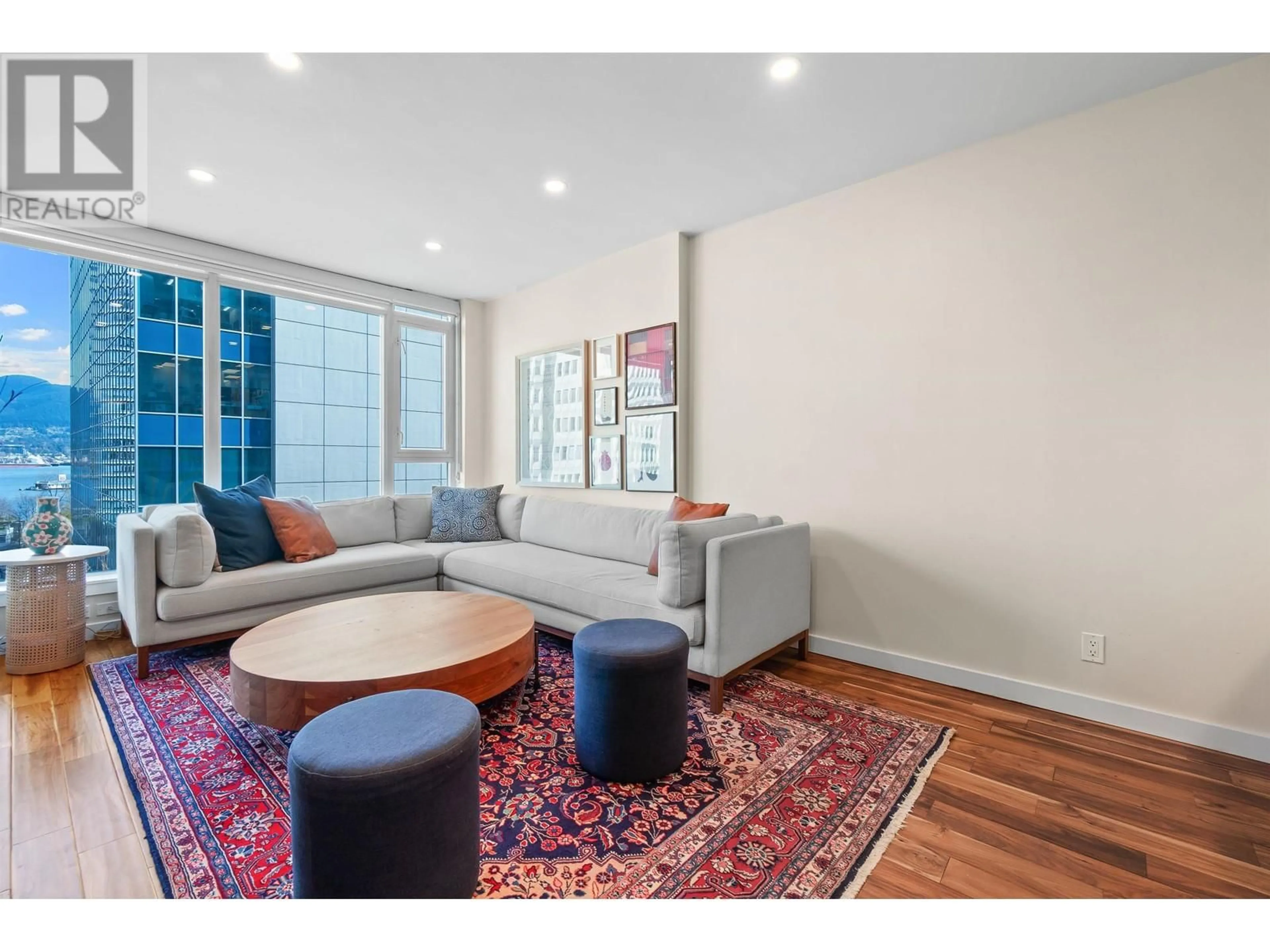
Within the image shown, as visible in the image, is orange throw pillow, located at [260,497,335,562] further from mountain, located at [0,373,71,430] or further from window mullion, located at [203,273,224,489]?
mountain, located at [0,373,71,430]

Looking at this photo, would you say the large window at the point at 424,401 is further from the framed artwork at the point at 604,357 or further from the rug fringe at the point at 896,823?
the rug fringe at the point at 896,823

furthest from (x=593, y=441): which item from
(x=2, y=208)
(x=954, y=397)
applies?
(x=2, y=208)

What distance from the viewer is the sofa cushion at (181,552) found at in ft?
9.20

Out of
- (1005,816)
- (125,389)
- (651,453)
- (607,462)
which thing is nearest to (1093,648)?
(1005,816)

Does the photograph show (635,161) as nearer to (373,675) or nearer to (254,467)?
(373,675)

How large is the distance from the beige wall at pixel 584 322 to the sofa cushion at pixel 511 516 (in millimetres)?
298

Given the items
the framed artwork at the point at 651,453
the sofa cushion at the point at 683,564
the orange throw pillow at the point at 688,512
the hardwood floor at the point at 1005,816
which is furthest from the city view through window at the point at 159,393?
the sofa cushion at the point at 683,564

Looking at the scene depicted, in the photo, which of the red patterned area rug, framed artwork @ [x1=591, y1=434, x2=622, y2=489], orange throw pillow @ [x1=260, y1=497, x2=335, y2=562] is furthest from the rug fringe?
orange throw pillow @ [x1=260, y1=497, x2=335, y2=562]

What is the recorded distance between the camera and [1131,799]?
1742 millimetres

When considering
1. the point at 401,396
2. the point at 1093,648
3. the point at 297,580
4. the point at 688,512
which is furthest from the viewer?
the point at 401,396

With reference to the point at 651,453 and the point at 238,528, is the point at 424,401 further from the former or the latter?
the point at 651,453

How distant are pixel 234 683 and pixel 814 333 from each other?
305 centimetres

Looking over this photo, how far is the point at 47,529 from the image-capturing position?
2.83 metres

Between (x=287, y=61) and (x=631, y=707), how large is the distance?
2519 mm
